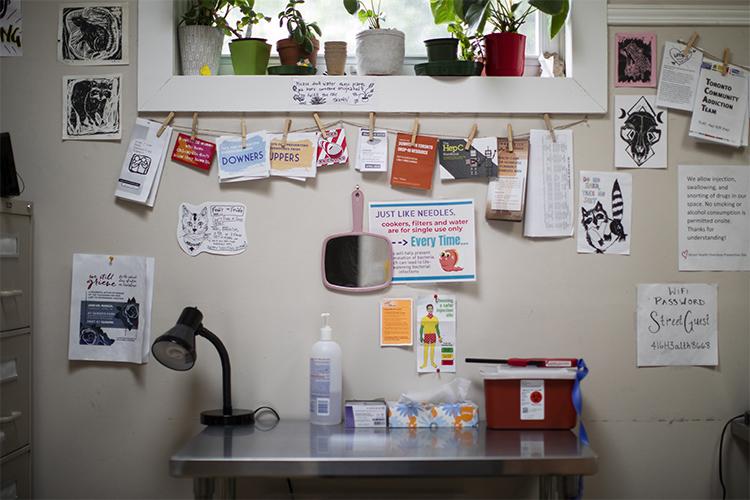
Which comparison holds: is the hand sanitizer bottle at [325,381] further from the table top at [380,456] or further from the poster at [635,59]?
the poster at [635,59]

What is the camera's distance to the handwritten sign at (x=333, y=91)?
207 cm

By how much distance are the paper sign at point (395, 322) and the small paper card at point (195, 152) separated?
62cm

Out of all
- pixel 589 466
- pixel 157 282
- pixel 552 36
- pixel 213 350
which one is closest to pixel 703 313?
pixel 589 466

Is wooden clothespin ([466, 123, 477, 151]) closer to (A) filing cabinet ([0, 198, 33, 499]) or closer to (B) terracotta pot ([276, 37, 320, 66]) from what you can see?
(B) terracotta pot ([276, 37, 320, 66])

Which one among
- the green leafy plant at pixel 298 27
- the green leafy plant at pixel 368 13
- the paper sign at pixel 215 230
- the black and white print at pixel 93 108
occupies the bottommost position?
the paper sign at pixel 215 230

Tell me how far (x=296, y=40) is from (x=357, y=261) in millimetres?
637

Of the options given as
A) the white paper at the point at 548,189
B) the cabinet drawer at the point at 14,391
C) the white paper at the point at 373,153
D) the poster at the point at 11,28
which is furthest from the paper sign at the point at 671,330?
the poster at the point at 11,28

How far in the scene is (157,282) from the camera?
2094 millimetres

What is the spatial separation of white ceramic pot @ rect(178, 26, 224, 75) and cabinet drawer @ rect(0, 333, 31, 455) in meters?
0.86

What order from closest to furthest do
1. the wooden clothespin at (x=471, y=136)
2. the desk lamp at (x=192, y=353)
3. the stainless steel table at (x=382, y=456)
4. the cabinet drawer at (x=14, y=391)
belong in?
1. the stainless steel table at (x=382, y=456)
2. the desk lamp at (x=192, y=353)
3. the cabinet drawer at (x=14, y=391)
4. the wooden clothespin at (x=471, y=136)

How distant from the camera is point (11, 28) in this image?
2113mm

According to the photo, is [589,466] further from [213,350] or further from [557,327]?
[213,350]

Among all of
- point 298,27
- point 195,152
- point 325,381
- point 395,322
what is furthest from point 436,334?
point 298,27

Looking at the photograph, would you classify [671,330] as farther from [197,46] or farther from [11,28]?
[11,28]
